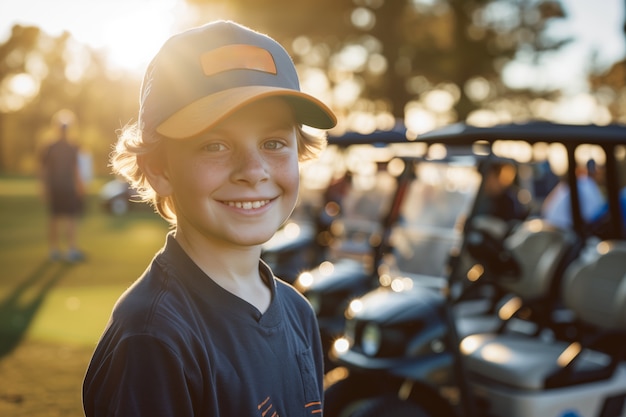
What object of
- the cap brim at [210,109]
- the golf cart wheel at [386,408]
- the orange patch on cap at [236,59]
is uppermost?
the orange patch on cap at [236,59]

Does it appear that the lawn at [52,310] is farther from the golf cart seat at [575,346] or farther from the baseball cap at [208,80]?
the baseball cap at [208,80]

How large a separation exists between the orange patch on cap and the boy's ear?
190 mm

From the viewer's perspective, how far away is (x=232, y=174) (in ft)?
4.24

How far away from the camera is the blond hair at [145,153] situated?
1328mm

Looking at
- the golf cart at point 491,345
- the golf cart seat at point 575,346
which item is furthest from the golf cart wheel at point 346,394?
the golf cart seat at point 575,346

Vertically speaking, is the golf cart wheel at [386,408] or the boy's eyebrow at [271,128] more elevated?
the boy's eyebrow at [271,128]

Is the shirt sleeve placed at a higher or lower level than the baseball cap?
lower

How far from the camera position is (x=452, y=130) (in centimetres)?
348

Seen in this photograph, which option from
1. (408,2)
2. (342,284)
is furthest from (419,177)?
(408,2)

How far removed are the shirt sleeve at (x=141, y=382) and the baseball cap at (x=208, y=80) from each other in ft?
1.20

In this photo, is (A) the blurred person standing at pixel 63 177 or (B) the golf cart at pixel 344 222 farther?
(A) the blurred person standing at pixel 63 177

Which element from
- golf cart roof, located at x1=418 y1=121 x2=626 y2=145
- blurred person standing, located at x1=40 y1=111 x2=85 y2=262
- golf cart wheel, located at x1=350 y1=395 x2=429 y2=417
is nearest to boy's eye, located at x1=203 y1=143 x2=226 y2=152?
golf cart wheel, located at x1=350 y1=395 x2=429 y2=417

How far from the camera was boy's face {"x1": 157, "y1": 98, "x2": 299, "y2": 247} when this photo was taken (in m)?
1.27

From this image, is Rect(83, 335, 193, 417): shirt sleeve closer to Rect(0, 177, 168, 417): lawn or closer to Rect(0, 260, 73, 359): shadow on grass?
Rect(0, 177, 168, 417): lawn
